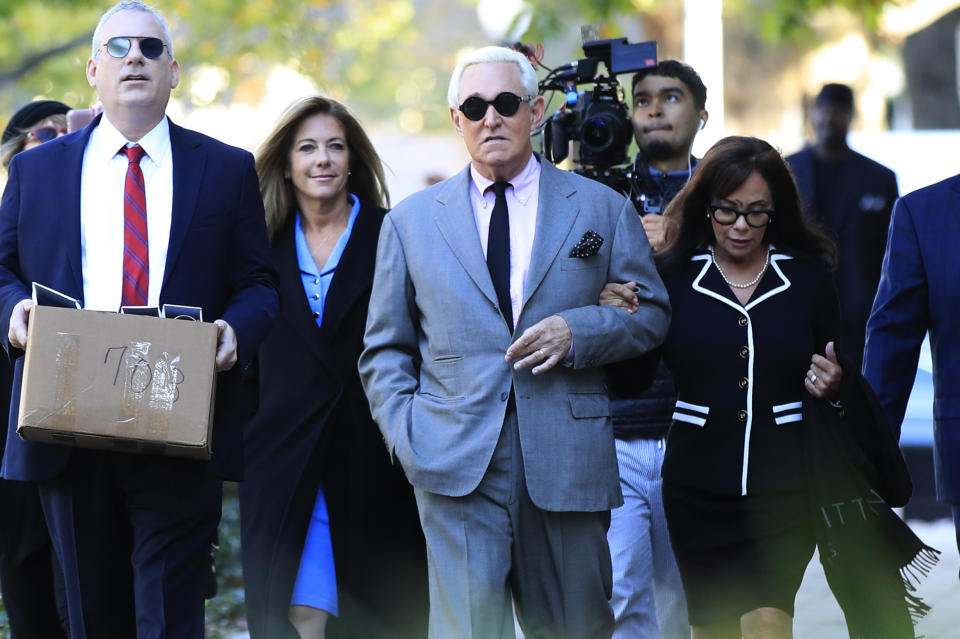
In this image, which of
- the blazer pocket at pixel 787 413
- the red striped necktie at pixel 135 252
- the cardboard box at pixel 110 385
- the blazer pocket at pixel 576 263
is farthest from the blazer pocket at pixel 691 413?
the red striped necktie at pixel 135 252

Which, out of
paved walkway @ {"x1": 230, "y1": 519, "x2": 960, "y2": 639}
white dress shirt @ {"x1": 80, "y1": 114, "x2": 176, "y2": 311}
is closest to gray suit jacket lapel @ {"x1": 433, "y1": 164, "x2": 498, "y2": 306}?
white dress shirt @ {"x1": 80, "y1": 114, "x2": 176, "y2": 311}

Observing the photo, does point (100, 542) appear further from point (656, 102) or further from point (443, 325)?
point (656, 102)

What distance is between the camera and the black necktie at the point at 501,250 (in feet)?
15.0

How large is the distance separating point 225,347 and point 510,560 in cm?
107

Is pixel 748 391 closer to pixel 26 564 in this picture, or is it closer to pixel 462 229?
pixel 462 229

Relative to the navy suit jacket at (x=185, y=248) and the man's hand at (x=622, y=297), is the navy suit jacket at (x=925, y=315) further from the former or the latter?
the navy suit jacket at (x=185, y=248)

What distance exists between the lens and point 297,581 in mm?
5398

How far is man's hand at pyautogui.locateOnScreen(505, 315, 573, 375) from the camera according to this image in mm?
4375

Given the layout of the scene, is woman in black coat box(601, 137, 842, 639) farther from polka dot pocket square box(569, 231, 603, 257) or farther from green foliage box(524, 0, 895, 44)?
green foliage box(524, 0, 895, 44)

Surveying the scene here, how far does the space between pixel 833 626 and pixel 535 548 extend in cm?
297

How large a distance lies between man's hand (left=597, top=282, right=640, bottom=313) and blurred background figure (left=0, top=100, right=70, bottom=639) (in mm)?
2234

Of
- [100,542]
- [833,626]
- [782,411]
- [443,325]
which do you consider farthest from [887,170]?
[100,542]

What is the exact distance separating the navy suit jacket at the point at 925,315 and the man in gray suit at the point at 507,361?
0.78 meters

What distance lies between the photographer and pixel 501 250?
15.2 ft
